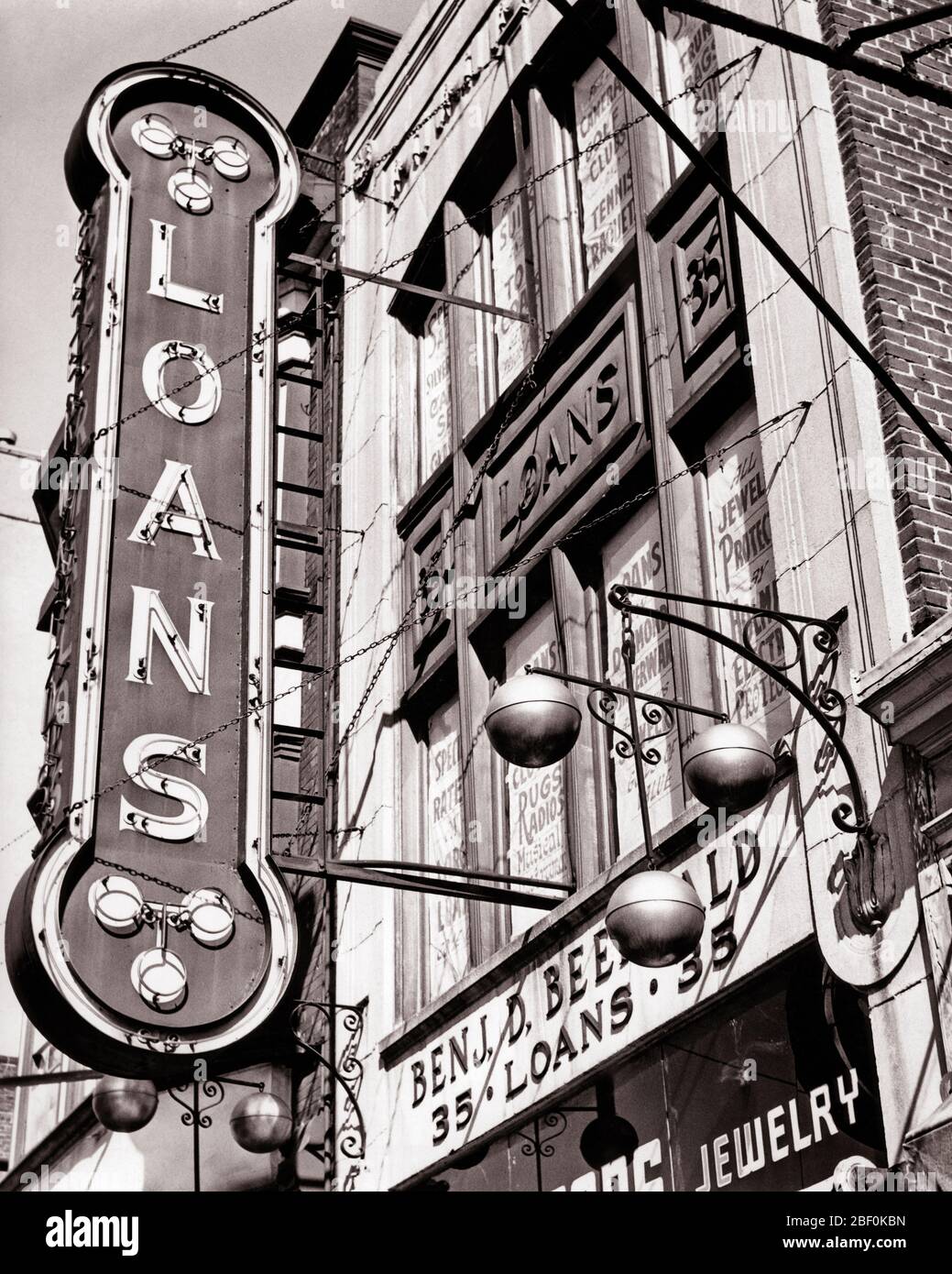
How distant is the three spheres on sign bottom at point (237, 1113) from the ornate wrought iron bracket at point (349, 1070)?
446 millimetres

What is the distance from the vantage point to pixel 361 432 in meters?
16.3

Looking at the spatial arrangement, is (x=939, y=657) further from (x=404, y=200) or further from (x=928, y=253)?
(x=404, y=200)

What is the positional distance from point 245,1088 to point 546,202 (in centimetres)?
785

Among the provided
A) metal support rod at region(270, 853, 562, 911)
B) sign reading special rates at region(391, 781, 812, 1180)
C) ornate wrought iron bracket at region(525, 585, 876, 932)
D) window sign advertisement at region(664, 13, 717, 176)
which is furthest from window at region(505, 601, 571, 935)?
window sign advertisement at region(664, 13, 717, 176)

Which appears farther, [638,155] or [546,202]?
[546,202]

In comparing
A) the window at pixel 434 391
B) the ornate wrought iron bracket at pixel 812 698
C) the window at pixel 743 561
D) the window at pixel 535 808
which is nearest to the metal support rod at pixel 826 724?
the ornate wrought iron bracket at pixel 812 698

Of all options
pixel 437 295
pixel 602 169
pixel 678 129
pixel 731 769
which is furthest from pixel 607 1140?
pixel 602 169

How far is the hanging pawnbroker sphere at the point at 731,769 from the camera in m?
7.91

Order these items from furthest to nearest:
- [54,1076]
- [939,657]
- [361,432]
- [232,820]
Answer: [361,432] < [54,1076] < [232,820] < [939,657]

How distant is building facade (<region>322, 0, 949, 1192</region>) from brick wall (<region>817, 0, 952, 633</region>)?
0.03 m

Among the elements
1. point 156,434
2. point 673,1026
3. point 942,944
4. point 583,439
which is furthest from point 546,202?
point 942,944
